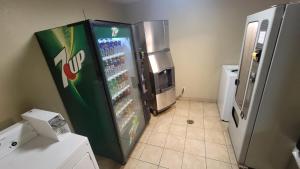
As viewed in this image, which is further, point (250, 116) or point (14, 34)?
point (250, 116)

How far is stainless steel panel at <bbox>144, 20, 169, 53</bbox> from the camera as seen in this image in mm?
2405

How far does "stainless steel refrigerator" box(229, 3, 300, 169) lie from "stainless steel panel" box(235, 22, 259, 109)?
1 cm

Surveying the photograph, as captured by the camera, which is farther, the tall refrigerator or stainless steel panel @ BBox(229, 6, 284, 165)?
the tall refrigerator

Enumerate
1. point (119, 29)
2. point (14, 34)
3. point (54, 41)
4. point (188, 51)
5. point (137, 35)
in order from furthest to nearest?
point (188, 51)
point (137, 35)
point (119, 29)
point (54, 41)
point (14, 34)

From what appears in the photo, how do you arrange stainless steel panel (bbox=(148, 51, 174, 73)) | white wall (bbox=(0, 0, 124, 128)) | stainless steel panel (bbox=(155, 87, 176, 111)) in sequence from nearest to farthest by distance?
white wall (bbox=(0, 0, 124, 128)) → stainless steel panel (bbox=(148, 51, 174, 73)) → stainless steel panel (bbox=(155, 87, 176, 111))

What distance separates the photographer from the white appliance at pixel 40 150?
992 millimetres

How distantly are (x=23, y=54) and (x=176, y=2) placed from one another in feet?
8.16

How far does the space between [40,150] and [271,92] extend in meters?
2.04

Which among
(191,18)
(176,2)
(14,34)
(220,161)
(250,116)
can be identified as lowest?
(220,161)

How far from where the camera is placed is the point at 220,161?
→ 179 cm

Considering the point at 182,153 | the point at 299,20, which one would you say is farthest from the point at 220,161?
the point at 299,20

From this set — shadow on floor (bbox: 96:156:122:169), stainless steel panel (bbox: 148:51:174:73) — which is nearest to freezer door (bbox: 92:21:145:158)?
shadow on floor (bbox: 96:156:122:169)

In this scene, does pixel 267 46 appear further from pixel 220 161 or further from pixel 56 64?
pixel 56 64

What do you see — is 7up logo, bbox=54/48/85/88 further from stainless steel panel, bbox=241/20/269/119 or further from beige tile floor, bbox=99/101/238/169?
stainless steel panel, bbox=241/20/269/119
